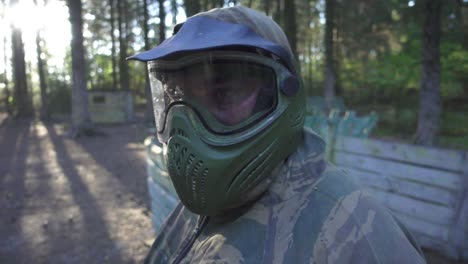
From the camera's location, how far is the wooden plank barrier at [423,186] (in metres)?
3.81

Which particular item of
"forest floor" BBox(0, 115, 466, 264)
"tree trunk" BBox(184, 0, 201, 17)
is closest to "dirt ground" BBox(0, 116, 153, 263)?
"forest floor" BBox(0, 115, 466, 264)

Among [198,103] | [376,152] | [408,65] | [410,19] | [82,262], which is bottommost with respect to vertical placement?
[82,262]

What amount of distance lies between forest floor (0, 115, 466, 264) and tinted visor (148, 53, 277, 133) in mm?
3523

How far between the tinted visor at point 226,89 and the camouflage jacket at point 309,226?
224 millimetres

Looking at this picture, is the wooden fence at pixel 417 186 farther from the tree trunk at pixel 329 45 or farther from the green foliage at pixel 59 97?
the green foliage at pixel 59 97

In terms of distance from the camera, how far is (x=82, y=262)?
4363 mm

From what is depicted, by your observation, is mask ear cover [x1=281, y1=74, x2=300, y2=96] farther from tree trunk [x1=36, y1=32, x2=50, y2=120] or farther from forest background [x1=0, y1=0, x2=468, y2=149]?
tree trunk [x1=36, y1=32, x2=50, y2=120]

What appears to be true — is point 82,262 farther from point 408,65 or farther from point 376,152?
point 408,65

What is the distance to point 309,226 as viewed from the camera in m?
1.15

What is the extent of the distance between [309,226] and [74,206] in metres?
6.08

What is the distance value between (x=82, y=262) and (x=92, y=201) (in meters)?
2.47

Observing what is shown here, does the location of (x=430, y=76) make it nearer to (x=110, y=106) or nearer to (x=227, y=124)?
(x=227, y=124)

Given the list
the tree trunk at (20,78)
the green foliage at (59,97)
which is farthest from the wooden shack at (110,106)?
the green foliage at (59,97)

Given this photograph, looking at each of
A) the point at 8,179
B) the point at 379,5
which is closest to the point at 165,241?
the point at 8,179
